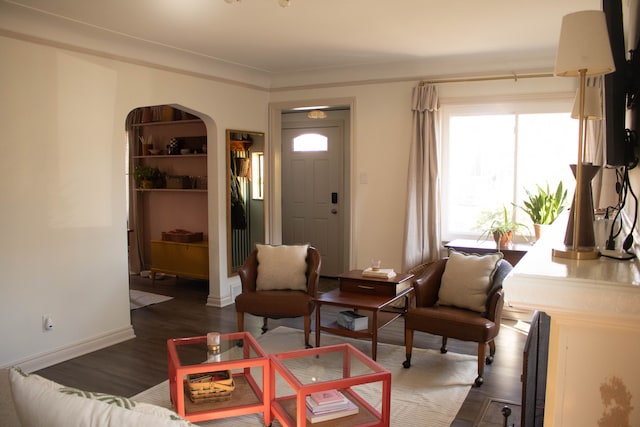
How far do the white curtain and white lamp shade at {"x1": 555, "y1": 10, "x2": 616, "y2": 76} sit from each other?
13.2 feet

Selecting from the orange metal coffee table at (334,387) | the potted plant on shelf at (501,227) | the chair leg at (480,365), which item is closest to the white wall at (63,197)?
the orange metal coffee table at (334,387)

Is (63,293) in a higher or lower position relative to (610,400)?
lower

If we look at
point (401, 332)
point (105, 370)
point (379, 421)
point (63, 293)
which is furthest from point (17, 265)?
point (401, 332)

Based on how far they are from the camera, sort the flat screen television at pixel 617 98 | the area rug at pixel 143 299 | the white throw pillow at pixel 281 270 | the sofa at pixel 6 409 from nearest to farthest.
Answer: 1. the flat screen television at pixel 617 98
2. the sofa at pixel 6 409
3. the white throw pillow at pixel 281 270
4. the area rug at pixel 143 299

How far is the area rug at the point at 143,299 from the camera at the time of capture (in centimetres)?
565

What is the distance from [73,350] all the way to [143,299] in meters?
1.75

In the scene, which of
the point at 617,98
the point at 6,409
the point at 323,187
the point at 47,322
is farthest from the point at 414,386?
the point at 323,187

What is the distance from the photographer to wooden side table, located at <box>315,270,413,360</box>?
12.7 feet

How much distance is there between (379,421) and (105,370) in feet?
7.46

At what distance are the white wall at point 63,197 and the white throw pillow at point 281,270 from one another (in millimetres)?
1251

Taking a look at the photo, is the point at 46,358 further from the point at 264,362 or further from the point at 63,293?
the point at 264,362

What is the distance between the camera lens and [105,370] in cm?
383

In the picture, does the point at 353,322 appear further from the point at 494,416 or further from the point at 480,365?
the point at 494,416

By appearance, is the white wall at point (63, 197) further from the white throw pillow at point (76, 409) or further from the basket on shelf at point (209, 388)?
the white throw pillow at point (76, 409)
